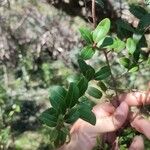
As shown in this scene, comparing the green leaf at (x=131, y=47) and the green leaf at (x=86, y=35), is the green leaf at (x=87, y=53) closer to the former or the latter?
the green leaf at (x=86, y=35)

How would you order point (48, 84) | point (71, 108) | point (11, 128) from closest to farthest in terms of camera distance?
point (71, 108)
point (11, 128)
point (48, 84)

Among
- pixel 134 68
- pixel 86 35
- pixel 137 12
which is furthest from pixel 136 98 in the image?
pixel 86 35

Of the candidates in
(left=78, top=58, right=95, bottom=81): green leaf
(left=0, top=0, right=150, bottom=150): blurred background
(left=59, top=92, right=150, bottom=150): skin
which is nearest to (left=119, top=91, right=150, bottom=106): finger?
(left=59, top=92, right=150, bottom=150): skin

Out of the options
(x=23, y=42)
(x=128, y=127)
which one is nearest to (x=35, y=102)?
(x=23, y=42)

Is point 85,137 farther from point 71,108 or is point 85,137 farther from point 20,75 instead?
point 20,75

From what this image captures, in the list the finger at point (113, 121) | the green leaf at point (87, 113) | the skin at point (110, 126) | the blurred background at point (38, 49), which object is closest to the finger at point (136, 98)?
the skin at point (110, 126)

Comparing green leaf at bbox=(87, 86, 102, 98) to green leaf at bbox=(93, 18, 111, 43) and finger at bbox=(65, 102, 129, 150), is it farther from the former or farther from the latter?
green leaf at bbox=(93, 18, 111, 43)
